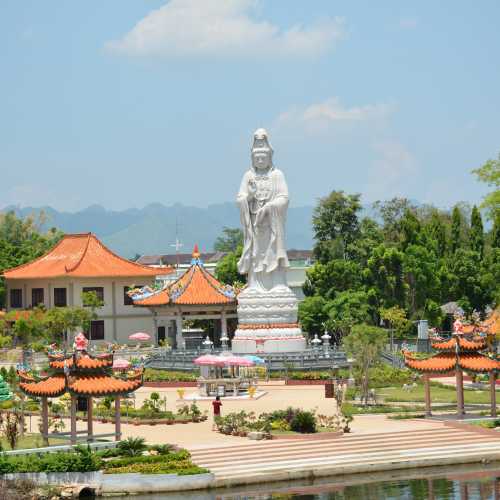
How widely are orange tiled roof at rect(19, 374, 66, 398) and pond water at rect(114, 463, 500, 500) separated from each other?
4948mm

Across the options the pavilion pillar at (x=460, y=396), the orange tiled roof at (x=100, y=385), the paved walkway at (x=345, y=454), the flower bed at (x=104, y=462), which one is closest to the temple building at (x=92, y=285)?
the pavilion pillar at (x=460, y=396)

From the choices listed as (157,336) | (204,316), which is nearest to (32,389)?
(204,316)

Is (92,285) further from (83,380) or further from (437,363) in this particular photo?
(83,380)

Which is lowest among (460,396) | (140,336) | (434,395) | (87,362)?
(434,395)

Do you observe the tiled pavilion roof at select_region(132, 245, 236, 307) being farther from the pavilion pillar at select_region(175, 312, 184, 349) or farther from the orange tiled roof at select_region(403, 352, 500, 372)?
the orange tiled roof at select_region(403, 352, 500, 372)

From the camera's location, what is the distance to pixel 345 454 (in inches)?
1282

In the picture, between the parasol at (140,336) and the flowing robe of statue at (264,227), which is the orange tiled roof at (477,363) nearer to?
the flowing robe of statue at (264,227)

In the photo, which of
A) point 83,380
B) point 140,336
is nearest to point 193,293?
point 140,336

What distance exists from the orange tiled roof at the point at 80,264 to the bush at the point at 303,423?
38.7m

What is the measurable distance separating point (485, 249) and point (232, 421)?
1737 inches

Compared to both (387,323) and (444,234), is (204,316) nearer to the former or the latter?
(387,323)

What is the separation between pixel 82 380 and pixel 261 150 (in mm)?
28015

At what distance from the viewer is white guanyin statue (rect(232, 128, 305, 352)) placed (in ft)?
192

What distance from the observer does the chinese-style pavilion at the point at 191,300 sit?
64.7 meters
